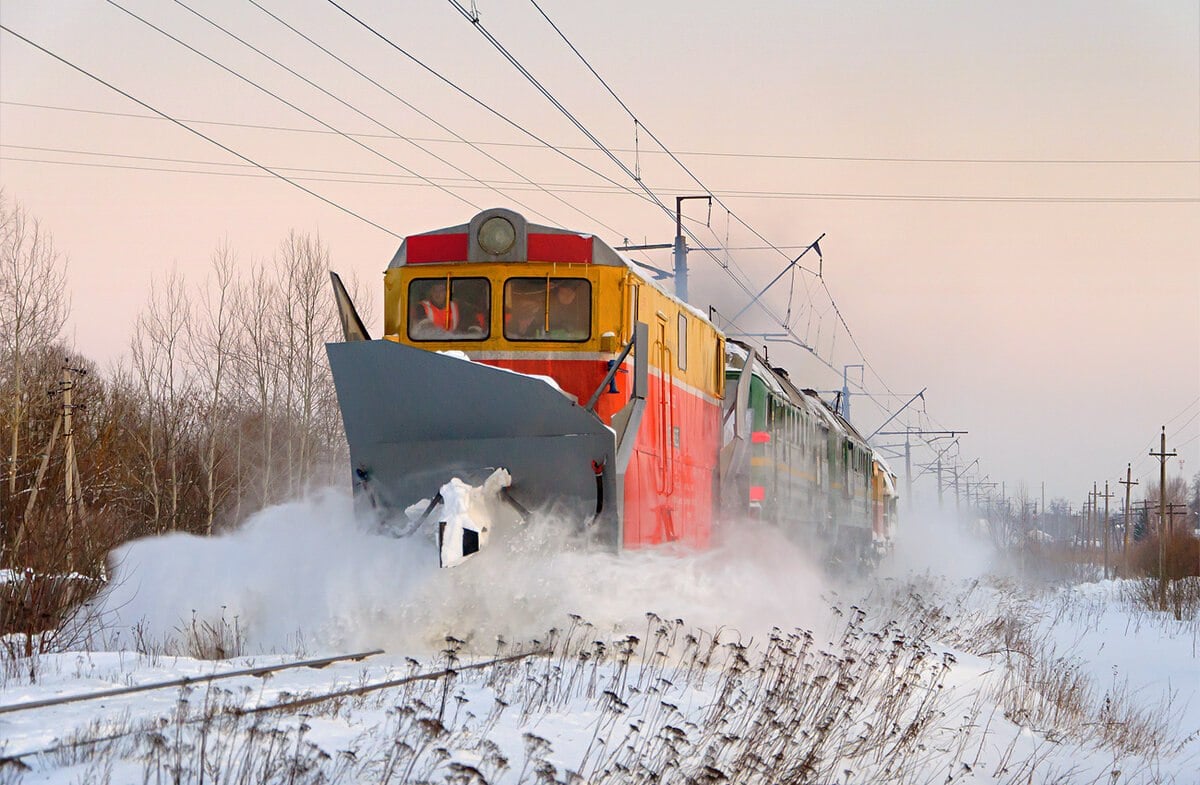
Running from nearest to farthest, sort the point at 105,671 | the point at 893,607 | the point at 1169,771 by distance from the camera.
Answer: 1. the point at 105,671
2. the point at 1169,771
3. the point at 893,607

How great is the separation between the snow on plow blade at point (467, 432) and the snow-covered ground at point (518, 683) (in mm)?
413

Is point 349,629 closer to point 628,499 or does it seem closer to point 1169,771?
point 628,499

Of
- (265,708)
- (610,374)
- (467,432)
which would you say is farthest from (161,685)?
(610,374)

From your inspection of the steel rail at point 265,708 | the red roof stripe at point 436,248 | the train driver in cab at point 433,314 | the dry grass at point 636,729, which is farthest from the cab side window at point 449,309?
the steel rail at point 265,708

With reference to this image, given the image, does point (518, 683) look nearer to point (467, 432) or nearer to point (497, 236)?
point (467, 432)

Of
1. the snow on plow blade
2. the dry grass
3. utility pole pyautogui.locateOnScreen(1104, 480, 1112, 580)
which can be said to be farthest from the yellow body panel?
utility pole pyautogui.locateOnScreen(1104, 480, 1112, 580)

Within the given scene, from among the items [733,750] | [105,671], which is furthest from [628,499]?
[105,671]

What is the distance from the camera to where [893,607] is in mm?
18188

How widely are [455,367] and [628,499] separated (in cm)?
197

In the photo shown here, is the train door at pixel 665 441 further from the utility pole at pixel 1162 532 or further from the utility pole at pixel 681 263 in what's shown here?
the utility pole at pixel 1162 532

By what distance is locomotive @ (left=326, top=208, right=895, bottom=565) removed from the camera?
9914 millimetres

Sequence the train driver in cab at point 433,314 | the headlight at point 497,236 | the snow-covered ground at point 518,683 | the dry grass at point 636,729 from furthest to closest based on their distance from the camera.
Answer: the train driver in cab at point 433,314
the headlight at point 497,236
the snow-covered ground at point 518,683
the dry grass at point 636,729

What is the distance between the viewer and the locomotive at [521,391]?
991 centimetres

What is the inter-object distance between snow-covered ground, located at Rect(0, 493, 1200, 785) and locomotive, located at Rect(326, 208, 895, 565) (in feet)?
1.38
